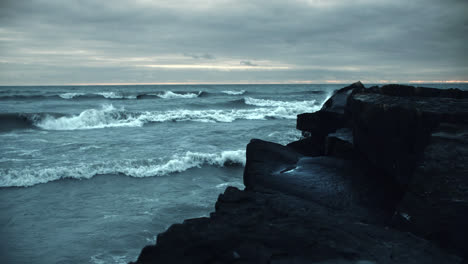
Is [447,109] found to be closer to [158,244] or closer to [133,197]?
[158,244]

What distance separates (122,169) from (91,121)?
1212 cm

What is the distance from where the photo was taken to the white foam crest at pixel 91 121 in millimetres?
17422

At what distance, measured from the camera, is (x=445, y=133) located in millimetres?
2986

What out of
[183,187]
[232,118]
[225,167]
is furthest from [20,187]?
[232,118]

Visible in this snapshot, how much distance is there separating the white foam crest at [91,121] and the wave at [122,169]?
9585mm

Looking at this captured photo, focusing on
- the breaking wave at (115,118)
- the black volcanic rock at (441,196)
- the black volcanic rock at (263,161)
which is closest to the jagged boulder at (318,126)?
the black volcanic rock at (263,161)

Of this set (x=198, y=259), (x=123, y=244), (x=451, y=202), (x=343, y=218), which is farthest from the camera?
(x=123, y=244)

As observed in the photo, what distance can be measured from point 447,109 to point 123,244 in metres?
4.88

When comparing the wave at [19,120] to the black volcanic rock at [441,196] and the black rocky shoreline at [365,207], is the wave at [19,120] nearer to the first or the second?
the black rocky shoreline at [365,207]

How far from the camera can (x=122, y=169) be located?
8.12 meters

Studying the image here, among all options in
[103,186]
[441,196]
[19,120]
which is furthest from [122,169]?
[19,120]

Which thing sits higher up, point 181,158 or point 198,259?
point 198,259

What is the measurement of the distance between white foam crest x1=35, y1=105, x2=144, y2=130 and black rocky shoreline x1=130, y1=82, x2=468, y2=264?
15.5 metres

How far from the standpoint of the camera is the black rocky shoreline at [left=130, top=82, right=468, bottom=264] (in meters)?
2.14
